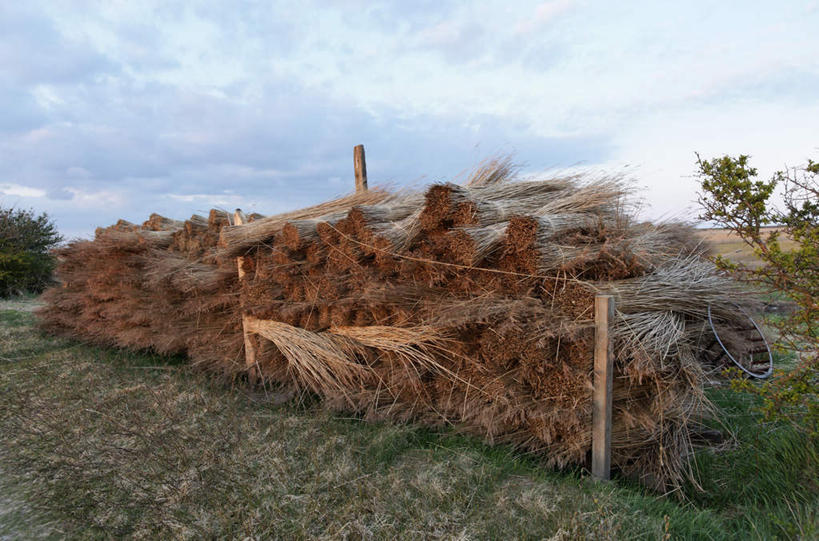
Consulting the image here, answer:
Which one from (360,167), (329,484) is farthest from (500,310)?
(360,167)

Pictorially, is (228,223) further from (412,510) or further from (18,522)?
(412,510)

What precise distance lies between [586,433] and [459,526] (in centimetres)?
121

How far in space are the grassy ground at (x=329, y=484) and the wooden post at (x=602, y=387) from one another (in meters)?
0.18

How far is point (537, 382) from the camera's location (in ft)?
9.98

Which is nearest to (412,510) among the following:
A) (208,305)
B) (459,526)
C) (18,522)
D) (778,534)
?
(459,526)

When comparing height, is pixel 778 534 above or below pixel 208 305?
below

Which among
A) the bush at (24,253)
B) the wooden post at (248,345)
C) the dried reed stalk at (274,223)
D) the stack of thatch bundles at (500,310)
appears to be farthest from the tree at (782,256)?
the bush at (24,253)

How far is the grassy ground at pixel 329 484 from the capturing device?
2.25 metres

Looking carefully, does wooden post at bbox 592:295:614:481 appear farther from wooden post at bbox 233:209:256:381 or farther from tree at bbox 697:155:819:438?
wooden post at bbox 233:209:256:381

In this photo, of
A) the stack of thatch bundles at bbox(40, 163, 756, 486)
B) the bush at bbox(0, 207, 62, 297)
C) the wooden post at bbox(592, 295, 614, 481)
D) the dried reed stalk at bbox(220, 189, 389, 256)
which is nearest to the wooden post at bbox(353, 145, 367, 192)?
the dried reed stalk at bbox(220, 189, 389, 256)

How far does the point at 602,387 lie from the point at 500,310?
2.62ft

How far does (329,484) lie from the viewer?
8.61ft

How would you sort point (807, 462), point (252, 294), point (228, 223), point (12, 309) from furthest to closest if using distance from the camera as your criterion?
point (12, 309) → point (228, 223) → point (252, 294) → point (807, 462)

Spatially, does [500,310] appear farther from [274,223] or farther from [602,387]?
[274,223]
